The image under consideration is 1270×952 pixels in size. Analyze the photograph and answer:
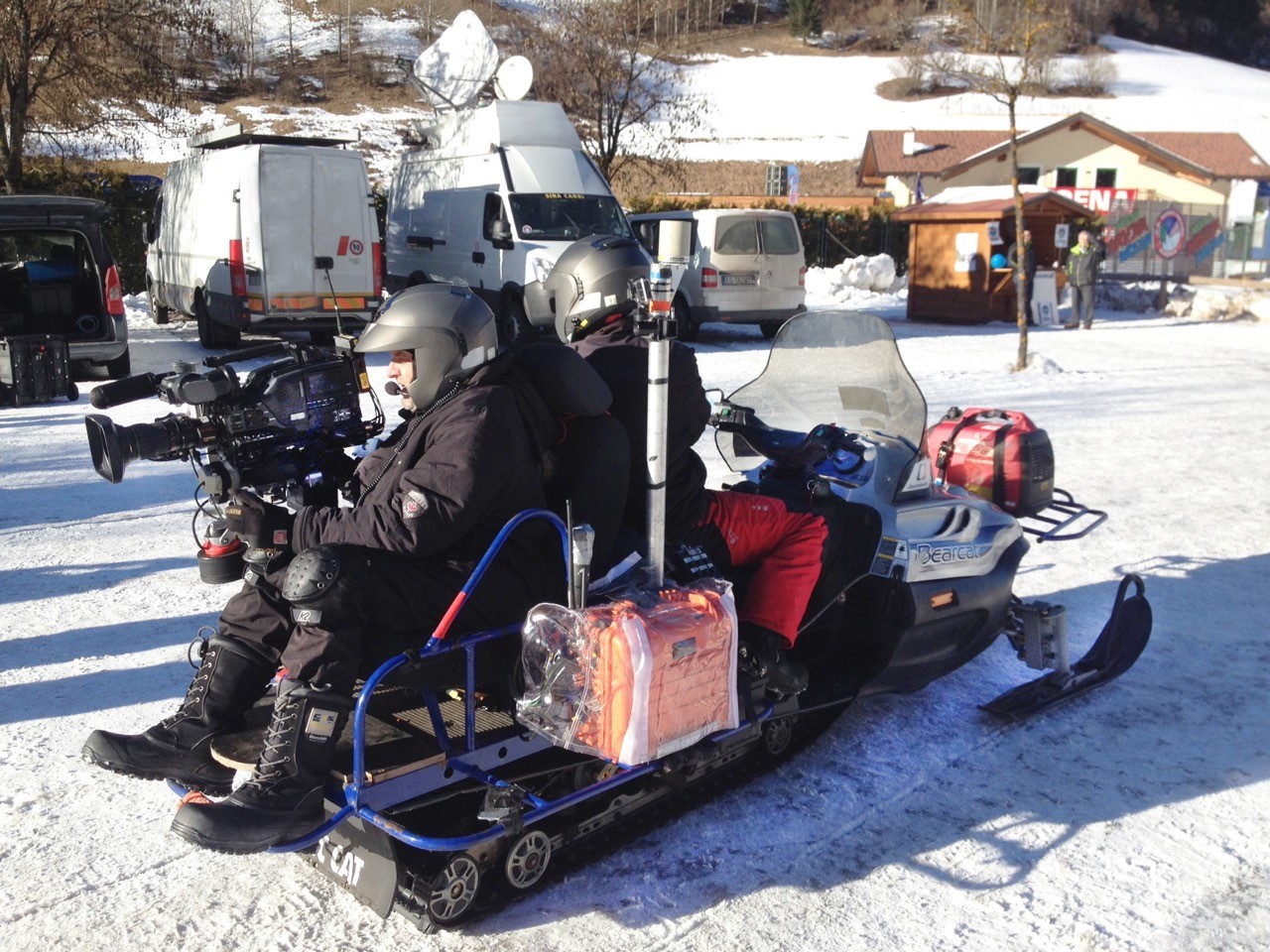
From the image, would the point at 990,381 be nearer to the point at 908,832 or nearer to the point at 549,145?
the point at 549,145

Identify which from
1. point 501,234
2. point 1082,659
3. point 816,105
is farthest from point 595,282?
point 816,105

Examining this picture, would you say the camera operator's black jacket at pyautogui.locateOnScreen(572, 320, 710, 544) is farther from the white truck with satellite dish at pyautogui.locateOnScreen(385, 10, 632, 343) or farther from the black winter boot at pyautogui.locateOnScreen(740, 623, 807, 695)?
the white truck with satellite dish at pyautogui.locateOnScreen(385, 10, 632, 343)

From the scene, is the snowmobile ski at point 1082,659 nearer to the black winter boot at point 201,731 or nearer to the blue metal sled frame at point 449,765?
the blue metal sled frame at point 449,765

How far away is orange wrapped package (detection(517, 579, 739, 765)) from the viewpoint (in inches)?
113

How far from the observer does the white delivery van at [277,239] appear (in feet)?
43.5

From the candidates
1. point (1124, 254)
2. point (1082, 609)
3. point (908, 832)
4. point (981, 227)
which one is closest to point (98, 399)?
point (908, 832)

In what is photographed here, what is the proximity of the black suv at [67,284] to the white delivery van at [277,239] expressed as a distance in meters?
2.03

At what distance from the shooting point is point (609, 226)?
14.8 metres

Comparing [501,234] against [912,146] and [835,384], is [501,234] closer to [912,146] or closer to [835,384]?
[835,384]

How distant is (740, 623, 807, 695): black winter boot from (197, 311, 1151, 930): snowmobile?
37 millimetres

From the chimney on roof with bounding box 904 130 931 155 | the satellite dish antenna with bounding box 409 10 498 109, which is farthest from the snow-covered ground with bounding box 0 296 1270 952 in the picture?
the chimney on roof with bounding box 904 130 931 155

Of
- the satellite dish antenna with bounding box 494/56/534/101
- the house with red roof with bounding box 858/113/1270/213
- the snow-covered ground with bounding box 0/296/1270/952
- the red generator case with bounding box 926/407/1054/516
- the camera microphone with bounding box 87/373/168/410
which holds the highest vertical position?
the house with red roof with bounding box 858/113/1270/213

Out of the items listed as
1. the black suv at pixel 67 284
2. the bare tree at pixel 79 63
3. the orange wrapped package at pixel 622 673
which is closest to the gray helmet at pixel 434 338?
the orange wrapped package at pixel 622 673

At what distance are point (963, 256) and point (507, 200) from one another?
922 cm
